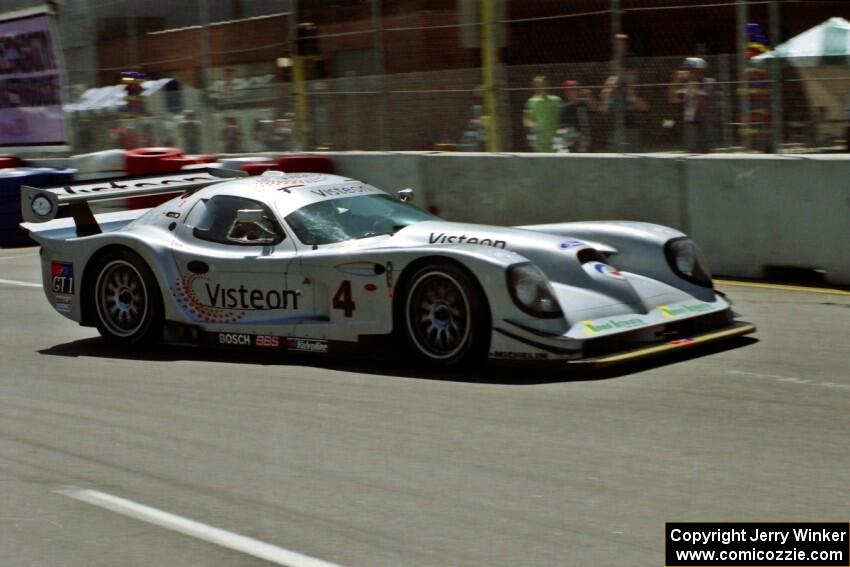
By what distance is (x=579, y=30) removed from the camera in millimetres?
13422

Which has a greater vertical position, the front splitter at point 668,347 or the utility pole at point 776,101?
the utility pole at point 776,101

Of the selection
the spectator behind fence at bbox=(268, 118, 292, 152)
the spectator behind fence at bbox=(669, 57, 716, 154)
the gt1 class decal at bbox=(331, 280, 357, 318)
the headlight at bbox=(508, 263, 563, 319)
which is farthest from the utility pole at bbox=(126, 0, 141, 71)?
the headlight at bbox=(508, 263, 563, 319)

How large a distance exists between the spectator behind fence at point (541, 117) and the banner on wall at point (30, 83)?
1277 cm

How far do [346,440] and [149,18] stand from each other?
16.2m

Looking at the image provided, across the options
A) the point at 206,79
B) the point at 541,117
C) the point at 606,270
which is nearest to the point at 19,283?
the point at 541,117

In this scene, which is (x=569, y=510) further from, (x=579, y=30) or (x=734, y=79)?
(x=579, y=30)

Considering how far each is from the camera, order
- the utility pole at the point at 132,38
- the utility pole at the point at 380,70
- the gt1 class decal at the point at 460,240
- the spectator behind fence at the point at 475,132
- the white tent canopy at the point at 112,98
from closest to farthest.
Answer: the gt1 class decal at the point at 460,240
the spectator behind fence at the point at 475,132
the utility pole at the point at 380,70
the white tent canopy at the point at 112,98
the utility pole at the point at 132,38

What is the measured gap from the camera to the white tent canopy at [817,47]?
37.8 feet

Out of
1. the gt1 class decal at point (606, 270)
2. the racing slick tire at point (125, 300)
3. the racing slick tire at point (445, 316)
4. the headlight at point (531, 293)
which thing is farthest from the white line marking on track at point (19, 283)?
the headlight at point (531, 293)

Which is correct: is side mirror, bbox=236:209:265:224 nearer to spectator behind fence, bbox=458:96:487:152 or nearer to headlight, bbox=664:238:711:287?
headlight, bbox=664:238:711:287

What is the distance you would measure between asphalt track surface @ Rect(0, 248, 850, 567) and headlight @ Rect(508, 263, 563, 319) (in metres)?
0.40

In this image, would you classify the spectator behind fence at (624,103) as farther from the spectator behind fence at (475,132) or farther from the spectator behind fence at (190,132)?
the spectator behind fence at (190,132)

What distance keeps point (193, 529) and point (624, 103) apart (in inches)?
348

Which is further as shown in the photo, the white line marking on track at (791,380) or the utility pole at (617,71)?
the utility pole at (617,71)
